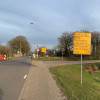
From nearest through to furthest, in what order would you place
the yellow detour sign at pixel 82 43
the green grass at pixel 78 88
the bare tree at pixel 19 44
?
the green grass at pixel 78 88, the yellow detour sign at pixel 82 43, the bare tree at pixel 19 44

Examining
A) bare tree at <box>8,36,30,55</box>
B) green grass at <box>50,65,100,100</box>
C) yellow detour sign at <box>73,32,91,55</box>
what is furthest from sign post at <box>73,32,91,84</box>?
bare tree at <box>8,36,30,55</box>

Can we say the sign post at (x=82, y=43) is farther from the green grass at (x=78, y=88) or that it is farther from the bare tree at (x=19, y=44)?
the bare tree at (x=19, y=44)

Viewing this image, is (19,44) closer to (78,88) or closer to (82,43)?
(82,43)

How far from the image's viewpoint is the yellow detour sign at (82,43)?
6770 mm

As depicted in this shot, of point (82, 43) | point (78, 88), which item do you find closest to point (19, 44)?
point (82, 43)

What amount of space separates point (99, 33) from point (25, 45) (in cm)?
4453

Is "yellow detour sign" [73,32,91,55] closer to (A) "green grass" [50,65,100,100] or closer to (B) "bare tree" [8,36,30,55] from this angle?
(A) "green grass" [50,65,100,100]

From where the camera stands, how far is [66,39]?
1983 inches

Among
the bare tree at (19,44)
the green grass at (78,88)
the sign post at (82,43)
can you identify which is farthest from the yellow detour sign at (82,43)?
the bare tree at (19,44)

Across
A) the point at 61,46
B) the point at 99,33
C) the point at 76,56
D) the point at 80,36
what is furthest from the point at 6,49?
the point at 80,36

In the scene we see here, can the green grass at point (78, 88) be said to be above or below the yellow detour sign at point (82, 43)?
below

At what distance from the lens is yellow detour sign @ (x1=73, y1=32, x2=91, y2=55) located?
6.77 m

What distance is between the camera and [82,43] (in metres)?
6.83

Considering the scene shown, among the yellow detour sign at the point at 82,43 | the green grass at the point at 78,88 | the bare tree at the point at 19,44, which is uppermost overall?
the bare tree at the point at 19,44
